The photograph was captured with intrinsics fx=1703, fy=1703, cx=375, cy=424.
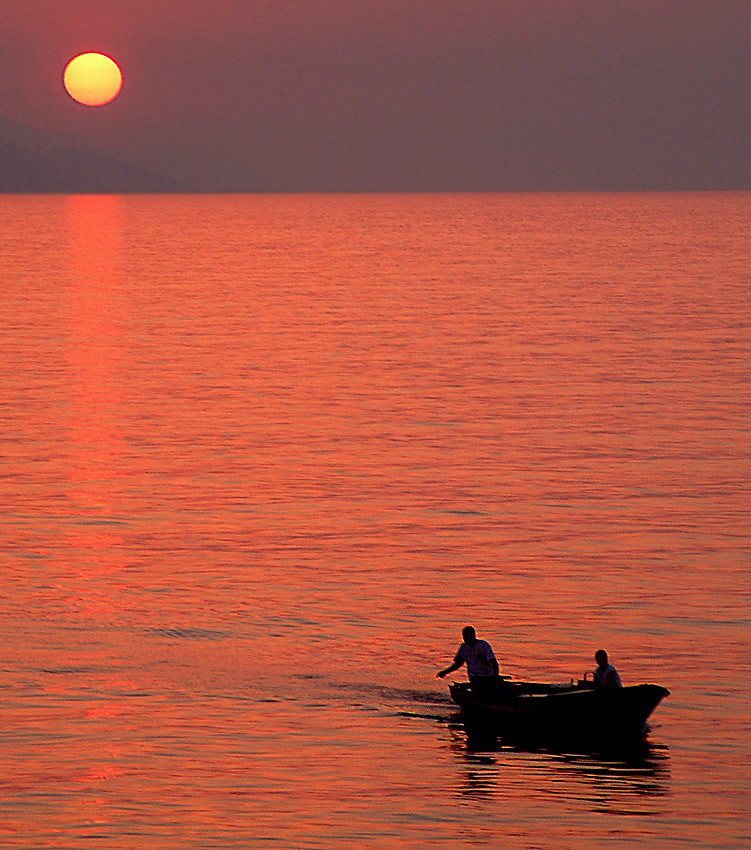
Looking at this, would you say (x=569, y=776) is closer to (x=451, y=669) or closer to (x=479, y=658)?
(x=479, y=658)

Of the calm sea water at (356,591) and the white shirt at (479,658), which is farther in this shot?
the white shirt at (479,658)

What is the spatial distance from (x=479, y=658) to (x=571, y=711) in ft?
8.35

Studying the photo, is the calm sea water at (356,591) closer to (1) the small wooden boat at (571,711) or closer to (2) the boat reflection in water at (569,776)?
(2) the boat reflection in water at (569,776)

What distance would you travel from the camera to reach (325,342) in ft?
370

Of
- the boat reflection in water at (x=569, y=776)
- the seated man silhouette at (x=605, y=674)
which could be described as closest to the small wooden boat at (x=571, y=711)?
the seated man silhouette at (x=605, y=674)

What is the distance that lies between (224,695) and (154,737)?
10.9 feet

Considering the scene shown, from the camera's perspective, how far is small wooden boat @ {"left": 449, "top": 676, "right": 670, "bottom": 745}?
3353cm

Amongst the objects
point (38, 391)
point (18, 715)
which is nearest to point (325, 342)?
point (38, 391)

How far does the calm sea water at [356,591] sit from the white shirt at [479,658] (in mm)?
1349

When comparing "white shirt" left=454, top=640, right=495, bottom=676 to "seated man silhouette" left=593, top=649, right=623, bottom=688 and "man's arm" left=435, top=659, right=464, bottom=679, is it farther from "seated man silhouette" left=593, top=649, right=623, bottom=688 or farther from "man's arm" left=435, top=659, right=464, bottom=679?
"seated man silhouette" left=593, top=649, right=623, bottom=688

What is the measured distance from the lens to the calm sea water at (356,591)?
99.9ft

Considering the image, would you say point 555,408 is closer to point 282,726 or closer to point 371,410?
point 371,410

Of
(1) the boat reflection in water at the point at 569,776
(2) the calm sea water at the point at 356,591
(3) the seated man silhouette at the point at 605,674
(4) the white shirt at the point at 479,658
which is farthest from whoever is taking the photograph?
(4) the white shirt at the point at 479,658

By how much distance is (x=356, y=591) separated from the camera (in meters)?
45.1
